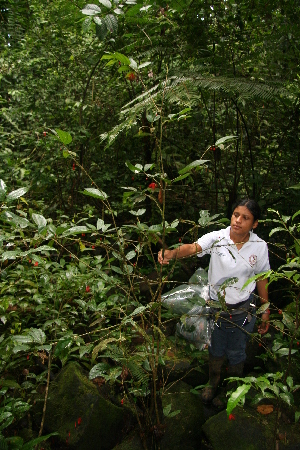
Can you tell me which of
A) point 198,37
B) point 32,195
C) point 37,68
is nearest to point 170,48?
point 198,37

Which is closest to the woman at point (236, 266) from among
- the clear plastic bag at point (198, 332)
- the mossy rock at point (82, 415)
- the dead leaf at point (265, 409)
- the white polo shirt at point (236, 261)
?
the white polo shirt at point (236, 261)

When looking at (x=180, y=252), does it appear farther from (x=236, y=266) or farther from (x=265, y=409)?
(x=265, y=409)

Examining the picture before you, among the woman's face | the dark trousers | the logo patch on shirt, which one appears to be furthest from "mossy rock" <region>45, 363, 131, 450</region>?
the woman's face

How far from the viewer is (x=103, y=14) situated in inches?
99.5

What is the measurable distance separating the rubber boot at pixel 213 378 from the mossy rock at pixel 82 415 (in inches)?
25.9

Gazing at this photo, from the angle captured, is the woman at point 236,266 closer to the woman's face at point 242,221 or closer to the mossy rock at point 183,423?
the woman's face at point 242,221

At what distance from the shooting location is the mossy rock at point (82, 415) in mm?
2457

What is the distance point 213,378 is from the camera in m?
3.03

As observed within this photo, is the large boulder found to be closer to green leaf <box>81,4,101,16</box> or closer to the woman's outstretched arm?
the woman's outstretched arm

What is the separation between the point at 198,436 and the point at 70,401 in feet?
2.89

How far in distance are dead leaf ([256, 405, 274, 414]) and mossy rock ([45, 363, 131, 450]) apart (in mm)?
893

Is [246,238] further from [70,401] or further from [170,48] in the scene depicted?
[170,48]

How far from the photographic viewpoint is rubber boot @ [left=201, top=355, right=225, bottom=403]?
9.78 feet

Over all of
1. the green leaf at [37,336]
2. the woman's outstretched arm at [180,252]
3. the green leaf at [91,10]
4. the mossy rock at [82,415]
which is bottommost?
the mossy rock at [82,415]
